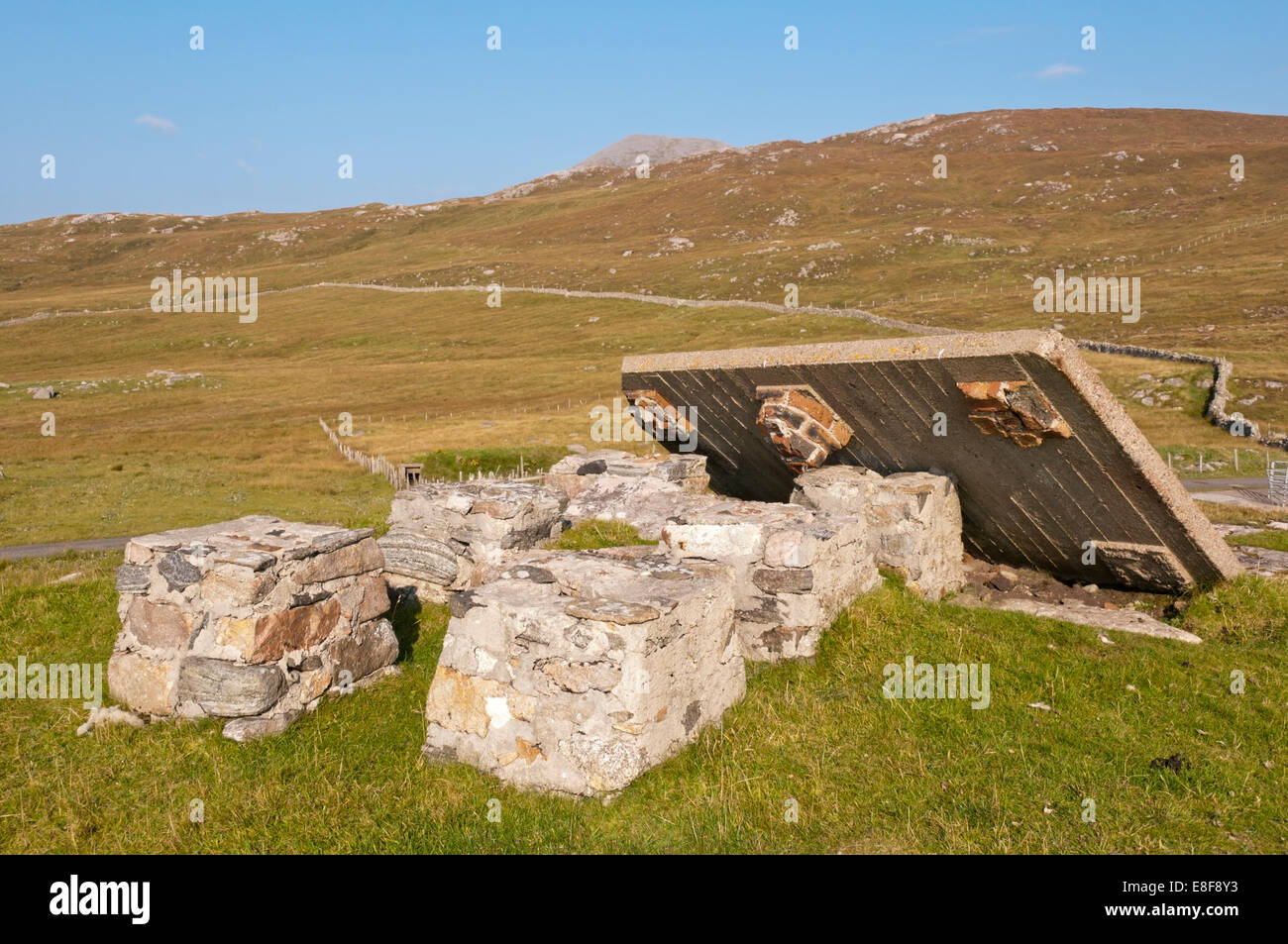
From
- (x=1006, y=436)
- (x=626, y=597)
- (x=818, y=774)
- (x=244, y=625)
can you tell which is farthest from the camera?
(x=1006, y=436)

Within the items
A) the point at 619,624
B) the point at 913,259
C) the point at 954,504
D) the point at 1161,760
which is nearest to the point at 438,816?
the point at 619,624

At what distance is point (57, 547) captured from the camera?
1953 centimetres

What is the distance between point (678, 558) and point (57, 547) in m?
19.0

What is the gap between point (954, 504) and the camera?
9406 millimetres

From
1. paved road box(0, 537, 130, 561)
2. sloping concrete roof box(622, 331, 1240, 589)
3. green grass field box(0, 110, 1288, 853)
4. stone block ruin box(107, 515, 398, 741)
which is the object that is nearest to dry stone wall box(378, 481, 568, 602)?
green grass field box(0, 110, 1288, 853)

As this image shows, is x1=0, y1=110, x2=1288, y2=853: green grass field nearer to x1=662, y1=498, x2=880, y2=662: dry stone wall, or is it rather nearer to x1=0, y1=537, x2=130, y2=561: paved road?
x1=662, y1=498, x2=880, y2=662: dry stone wall

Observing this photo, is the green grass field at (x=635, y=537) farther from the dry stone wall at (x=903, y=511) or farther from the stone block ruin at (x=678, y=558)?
the dry stone wall at (x=903, y=511)

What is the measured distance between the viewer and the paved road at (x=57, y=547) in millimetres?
18473

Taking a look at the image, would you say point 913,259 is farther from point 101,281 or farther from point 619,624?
point 101,281

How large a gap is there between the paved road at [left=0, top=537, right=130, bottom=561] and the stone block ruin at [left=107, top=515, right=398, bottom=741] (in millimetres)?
13874

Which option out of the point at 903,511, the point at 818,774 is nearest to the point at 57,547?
the point at 903,511

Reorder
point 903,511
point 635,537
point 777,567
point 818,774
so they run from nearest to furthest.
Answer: point 818,774
point 777,567
point 903,511
point 635,537

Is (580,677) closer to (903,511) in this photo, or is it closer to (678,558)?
(678,558)
